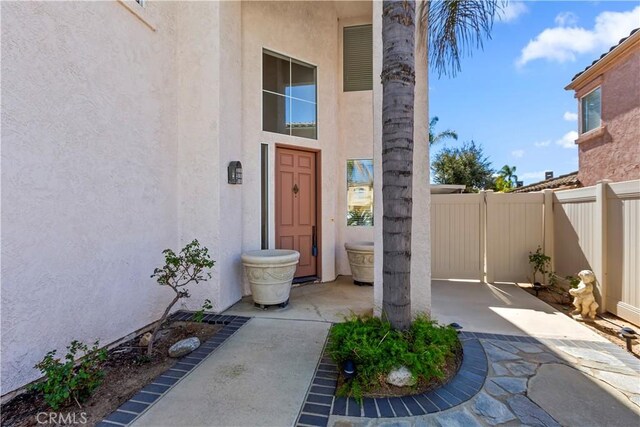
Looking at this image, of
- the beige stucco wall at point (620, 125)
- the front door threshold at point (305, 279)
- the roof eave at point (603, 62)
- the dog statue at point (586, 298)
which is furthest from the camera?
the beige stucco wall at point (620, 125)

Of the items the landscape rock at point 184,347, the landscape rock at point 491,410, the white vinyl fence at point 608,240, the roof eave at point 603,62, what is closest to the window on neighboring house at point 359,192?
the white vinyl fence at point 608,240

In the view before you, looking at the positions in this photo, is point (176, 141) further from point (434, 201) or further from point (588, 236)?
point (588, 236)

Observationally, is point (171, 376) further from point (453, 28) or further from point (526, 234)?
point (526, 234)

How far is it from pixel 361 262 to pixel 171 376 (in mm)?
4094

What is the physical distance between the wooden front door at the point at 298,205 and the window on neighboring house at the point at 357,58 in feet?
6.69

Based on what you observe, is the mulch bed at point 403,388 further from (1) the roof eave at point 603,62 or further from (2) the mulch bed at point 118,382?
(1) the roof eave at point 603,62

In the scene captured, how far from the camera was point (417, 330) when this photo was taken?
10.4 ft

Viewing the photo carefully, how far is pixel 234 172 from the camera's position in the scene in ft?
16.8

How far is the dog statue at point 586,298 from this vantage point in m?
4.52

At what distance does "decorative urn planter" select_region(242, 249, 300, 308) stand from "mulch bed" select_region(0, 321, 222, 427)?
843 millimetres

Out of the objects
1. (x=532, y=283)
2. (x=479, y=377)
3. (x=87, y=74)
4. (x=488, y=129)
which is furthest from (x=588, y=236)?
(x=488, y=129)

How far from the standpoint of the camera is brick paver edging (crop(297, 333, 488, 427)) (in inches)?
96.5

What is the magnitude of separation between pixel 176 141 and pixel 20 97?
2.18 metres

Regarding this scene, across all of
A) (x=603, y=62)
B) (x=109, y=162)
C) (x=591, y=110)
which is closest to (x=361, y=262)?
(x=109, y=162)
